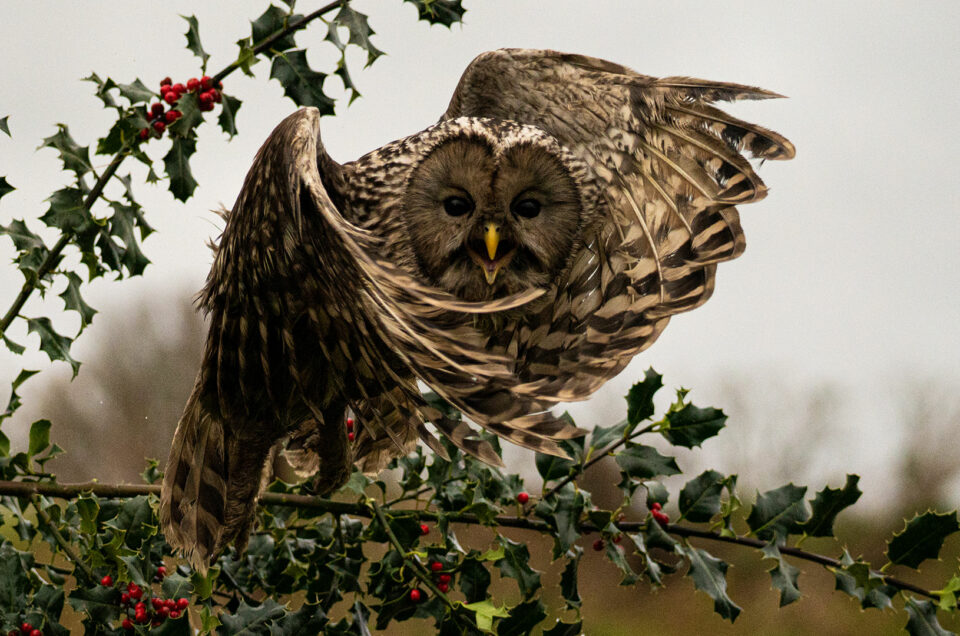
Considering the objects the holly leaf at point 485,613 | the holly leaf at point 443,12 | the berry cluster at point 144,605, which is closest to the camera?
the holly leaf at point 485,613

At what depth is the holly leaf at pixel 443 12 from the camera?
146 centimetres

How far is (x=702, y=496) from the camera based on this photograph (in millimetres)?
1345

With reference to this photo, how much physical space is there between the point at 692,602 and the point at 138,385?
2381 mm

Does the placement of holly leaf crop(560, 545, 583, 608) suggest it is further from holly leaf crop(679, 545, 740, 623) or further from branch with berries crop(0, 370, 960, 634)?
holly leaf crop(679, 545, 740, 623)

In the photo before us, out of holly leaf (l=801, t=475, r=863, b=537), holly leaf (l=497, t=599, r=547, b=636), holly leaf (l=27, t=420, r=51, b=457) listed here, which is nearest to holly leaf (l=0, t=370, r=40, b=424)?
holly leaf (l=27, t=420, r=51, b=457)

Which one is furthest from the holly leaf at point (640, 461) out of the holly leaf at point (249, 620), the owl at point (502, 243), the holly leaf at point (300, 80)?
the holly leaf at point (300, 80)

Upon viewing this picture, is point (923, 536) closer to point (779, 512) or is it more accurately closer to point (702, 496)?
point (779, 512)

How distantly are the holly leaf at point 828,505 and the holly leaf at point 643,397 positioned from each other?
264 millimetres

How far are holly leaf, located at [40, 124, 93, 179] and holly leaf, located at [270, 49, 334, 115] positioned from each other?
1.00 ft

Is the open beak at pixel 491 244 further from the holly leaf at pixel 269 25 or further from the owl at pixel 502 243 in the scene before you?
the holly leaf at pixel 269 25

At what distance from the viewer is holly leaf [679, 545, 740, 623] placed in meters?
1.29

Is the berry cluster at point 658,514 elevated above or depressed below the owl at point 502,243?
below

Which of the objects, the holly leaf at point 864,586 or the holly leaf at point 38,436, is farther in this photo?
the holly leaf at point 38,436

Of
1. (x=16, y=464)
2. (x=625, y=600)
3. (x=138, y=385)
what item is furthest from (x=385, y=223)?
(x=625, y=600)
